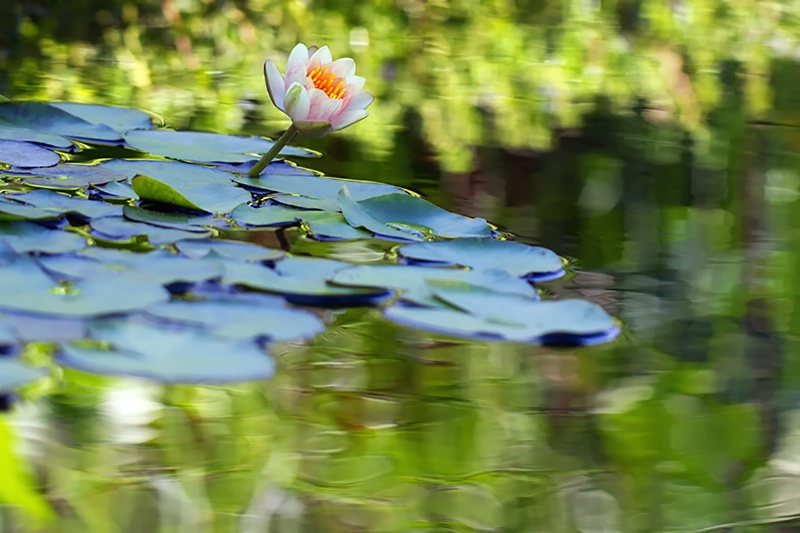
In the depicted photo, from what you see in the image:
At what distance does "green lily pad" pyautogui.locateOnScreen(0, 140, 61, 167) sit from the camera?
1178 millimetres

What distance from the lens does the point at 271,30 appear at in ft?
8.85

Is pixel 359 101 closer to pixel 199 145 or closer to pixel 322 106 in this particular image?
pixel 322 106

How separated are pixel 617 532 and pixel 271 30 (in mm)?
2320

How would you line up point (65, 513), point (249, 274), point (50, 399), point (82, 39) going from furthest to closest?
point (82, 39)
point (249, 274)
point (50, 399)
point (65, 513)

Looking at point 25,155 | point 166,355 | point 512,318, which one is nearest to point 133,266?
point 166,355

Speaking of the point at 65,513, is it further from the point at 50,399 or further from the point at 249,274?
the point at 249,274

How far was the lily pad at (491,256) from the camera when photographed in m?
0.95

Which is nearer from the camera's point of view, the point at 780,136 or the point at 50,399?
the point at 50,399

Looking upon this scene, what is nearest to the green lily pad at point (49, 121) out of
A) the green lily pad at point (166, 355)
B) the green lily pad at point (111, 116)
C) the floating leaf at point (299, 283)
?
the green lily pad at point (111, 116)

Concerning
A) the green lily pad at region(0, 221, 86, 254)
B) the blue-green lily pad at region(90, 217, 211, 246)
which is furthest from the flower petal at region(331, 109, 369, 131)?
the green lily pad at region(0, 221, 86, 254)

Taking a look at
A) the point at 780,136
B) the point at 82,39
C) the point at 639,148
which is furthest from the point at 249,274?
the point at 82,39

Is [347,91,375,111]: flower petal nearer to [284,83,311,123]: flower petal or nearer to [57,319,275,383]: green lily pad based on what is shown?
[284,83,311,123]: flower petal

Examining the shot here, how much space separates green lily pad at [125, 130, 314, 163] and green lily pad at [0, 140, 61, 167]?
5.2 inches

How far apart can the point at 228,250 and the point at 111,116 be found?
635 millimetres
